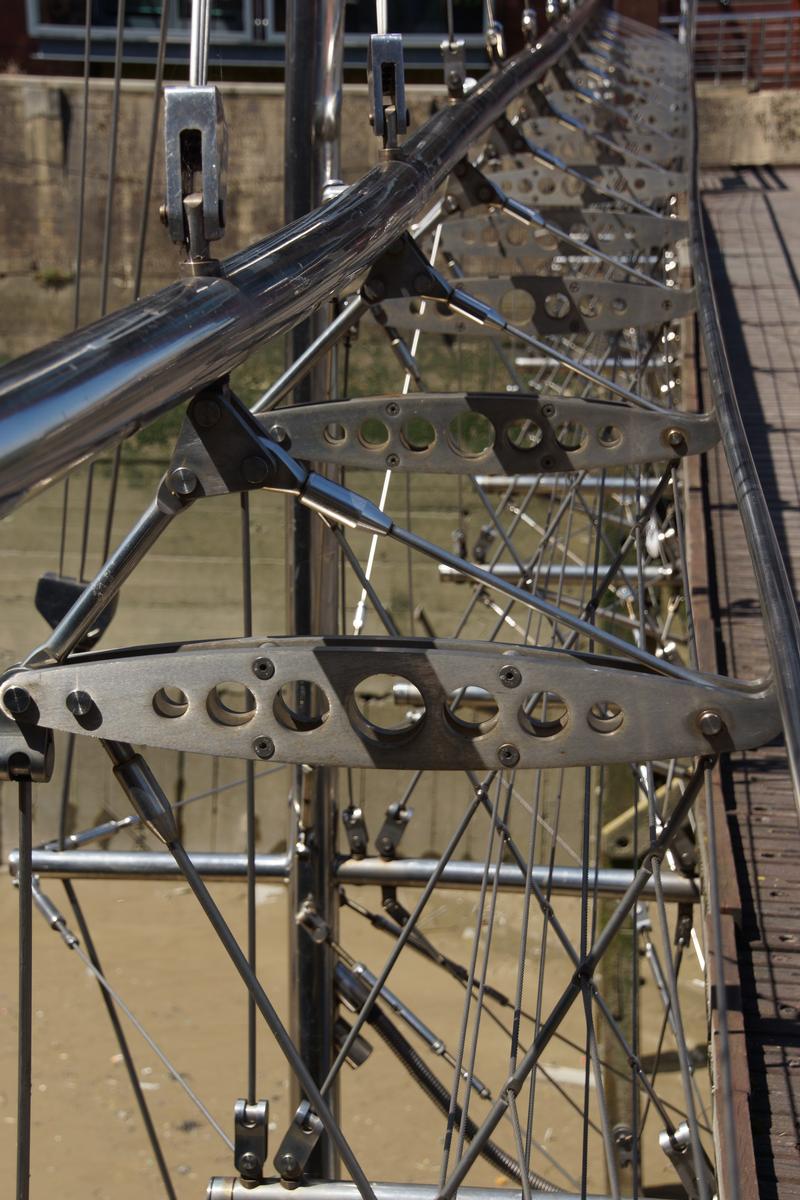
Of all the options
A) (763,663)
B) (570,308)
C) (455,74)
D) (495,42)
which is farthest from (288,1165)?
(495,42)

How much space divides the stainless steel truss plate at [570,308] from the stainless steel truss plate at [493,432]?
501 mm

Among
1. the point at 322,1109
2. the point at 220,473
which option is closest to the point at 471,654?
the point at 220,473

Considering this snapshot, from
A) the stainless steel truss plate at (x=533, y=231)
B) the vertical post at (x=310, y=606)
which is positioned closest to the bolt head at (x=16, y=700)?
the vertical post at (x=310, y=606)

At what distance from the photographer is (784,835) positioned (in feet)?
7.02

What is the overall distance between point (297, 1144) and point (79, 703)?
121 cm

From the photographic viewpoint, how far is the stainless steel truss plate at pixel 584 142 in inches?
173

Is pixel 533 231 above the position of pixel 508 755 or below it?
above

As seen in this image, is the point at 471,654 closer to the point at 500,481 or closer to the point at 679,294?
the point at 679,294

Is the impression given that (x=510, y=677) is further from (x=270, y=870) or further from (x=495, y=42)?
(x=495, y=42)

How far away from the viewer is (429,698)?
3.68 feet

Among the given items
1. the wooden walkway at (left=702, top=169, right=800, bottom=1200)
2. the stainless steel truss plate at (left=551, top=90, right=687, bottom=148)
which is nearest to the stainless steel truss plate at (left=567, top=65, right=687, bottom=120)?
the stainless steel truss plate at (left=551, top=90, right=687, bottom=148)

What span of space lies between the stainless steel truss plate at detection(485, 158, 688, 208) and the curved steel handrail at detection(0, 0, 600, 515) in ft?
7.57

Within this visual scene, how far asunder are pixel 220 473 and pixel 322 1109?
0.62 m

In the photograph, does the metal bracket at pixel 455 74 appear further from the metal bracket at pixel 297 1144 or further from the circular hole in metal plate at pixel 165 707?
the circular hole in metal plate at pixel 165 707
